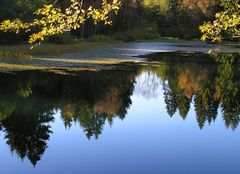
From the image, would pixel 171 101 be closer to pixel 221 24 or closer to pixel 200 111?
pixel 200 111

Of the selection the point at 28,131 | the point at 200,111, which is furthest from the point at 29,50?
the point at 28,131

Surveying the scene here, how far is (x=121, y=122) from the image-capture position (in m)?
25.2

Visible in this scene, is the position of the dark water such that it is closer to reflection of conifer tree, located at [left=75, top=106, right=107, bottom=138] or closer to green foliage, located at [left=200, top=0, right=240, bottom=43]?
reflection of conifer tree, located at [left=75, top=106, right=107, bottom=138]

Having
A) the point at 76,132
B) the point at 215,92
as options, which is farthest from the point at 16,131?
the point at 215,92

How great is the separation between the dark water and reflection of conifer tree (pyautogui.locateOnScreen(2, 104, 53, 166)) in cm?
4

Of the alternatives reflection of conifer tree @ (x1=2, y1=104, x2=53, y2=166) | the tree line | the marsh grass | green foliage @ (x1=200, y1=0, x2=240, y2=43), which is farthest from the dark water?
the tree line

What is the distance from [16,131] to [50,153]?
3235mm

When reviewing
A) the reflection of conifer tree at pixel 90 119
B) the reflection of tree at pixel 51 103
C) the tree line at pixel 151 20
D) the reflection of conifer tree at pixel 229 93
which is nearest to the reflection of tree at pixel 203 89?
the reflection of conifer tree at pixel 229 93

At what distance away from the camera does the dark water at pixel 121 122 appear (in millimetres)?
17297

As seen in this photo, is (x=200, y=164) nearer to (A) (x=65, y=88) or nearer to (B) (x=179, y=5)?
(A) (x=65, y=88)

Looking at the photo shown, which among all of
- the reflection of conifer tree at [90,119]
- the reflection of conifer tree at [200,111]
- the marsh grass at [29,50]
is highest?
the marsh grass at [29,50]

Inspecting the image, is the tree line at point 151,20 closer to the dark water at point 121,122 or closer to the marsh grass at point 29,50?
the marsh grass at point 29,50

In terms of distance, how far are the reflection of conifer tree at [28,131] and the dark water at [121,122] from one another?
0.04 meters

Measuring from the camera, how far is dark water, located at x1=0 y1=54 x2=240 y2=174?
681 inches
